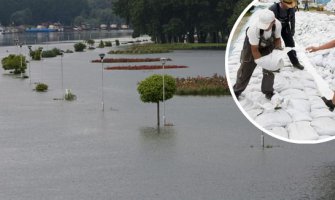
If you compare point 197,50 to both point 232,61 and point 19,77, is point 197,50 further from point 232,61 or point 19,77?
point 232,61

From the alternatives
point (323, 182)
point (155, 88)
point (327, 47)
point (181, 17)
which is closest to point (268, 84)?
point (327, 47)

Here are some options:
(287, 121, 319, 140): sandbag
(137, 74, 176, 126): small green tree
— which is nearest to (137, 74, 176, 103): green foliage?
(137, 74, 176, 126): small green tree

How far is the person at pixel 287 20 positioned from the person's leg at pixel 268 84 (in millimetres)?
599

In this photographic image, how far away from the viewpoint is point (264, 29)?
1605 centimetres

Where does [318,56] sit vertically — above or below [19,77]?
above

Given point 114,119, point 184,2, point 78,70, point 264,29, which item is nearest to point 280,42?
point 264,29

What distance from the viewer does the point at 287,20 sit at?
1630 centimetres

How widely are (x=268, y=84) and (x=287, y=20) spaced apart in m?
1.48

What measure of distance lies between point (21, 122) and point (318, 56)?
24232mm

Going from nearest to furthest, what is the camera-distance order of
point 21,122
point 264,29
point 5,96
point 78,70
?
point 264,29 → point 21,122 → point 5,96 → point 78,70

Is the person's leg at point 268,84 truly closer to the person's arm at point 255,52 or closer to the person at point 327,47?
the person's arm at point 255,52

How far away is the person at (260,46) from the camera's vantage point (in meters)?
16.1

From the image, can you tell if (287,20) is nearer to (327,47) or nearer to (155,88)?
(327,47)

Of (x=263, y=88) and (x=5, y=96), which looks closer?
(x=263, y=88)
